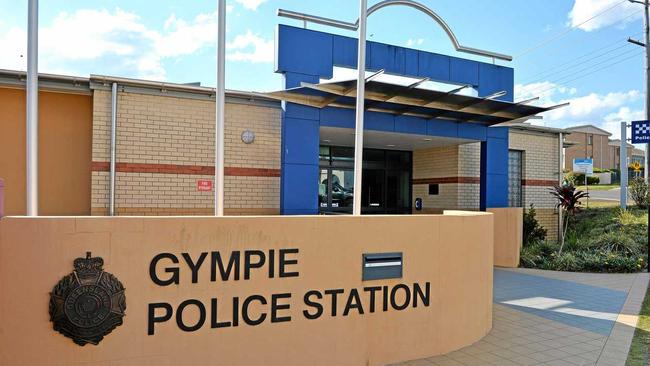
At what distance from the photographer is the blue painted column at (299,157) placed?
29.5 ft

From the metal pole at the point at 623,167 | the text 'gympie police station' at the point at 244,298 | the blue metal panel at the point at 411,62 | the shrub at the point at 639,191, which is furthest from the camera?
the shrub at the point at 639,191

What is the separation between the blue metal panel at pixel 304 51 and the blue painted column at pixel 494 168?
5075 mm

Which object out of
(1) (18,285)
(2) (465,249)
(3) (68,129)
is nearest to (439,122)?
(2) (465,249)

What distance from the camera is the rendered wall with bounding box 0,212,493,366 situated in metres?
3.56

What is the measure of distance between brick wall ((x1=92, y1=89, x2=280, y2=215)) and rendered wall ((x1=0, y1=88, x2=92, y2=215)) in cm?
65

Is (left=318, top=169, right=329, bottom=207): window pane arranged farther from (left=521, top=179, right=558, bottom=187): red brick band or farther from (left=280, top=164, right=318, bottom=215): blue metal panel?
(left=521, top=179, right=558, bottom=187): red brick band

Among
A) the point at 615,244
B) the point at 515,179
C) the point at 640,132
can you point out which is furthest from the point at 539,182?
the point at 640,132

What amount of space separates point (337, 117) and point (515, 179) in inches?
314

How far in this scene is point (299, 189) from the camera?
9.09 metres

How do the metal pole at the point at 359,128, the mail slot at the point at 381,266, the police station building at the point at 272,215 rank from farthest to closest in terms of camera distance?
the metal pole at the point at 359,128, the mail slot at the point at 381,266, the police station building at the point at 272,215

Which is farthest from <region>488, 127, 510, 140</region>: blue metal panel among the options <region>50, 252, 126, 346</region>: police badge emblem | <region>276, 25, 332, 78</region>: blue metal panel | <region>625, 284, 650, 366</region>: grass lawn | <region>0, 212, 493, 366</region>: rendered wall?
<region>50, 252, 126, 346</region>: police badge emblem

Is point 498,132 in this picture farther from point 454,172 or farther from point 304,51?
point 304,51

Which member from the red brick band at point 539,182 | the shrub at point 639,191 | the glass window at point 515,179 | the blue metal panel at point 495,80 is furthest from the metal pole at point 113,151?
the shrub at point 639,191

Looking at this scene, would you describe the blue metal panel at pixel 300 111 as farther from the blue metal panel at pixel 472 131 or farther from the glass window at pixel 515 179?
the glass window at pixel 515 179
